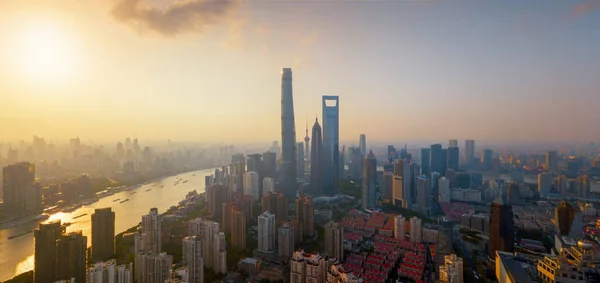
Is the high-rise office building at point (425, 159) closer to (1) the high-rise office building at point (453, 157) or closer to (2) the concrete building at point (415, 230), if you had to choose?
(1) the high-rise office building at point (453, 157)

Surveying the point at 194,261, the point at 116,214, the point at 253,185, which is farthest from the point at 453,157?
the point at 116,214

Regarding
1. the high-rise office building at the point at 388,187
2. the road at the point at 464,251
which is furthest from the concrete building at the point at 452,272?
the high-rise office building at the point at 388,187

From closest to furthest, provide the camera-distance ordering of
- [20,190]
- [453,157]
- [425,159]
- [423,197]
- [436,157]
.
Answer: [423,197], [20,190], [436,157], [453,157], [425,159]

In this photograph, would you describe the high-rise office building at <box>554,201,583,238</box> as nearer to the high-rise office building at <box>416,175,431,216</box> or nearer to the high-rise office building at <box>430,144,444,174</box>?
the high-rise office building at <box>416,175,431,216</box>

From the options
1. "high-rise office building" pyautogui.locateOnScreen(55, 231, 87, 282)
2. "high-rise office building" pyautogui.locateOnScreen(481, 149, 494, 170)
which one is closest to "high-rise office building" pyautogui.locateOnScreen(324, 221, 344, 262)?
"high-rise office building" pyautogui.locateOnScreen(55, 231, 87, 282)

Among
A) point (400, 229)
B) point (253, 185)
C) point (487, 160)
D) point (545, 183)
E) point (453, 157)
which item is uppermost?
point (453, 157)

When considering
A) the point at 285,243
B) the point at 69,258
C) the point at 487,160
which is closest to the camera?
the point at 69,258

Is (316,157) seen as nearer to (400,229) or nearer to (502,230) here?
(400,229)
